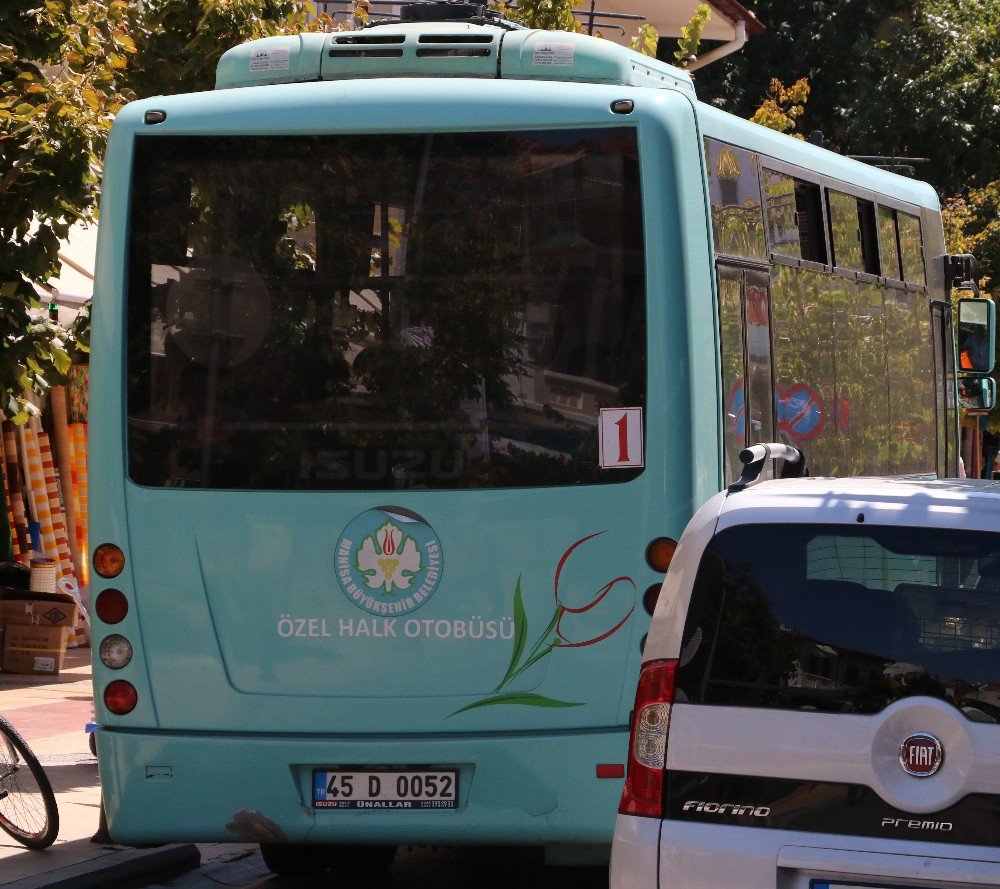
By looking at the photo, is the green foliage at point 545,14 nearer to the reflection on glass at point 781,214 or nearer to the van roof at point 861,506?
the reflection on glass at point 781,214

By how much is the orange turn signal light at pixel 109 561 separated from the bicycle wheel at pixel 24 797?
5.31 ft

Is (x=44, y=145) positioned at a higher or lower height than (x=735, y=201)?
higher

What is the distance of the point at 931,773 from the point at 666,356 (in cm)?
253

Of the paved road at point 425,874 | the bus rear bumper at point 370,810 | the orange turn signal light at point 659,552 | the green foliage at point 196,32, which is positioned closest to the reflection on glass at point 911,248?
the green foliage at point 196,32

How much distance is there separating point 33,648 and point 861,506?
11.4 metres

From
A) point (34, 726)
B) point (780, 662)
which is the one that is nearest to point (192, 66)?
point (34, 726)

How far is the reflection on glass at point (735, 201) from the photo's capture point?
7438 mm

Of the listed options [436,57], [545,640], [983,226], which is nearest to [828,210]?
[436,57]

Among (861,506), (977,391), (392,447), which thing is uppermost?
(977,391)

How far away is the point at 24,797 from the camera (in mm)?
7953

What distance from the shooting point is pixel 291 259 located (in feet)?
21.6

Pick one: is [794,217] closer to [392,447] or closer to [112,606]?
[392,447]

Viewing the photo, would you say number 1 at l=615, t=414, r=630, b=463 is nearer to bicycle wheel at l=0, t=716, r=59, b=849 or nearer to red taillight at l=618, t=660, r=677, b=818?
red taillight at l=618, t=660, r=677, b=818

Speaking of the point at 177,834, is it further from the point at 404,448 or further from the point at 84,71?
the point at 84,71
